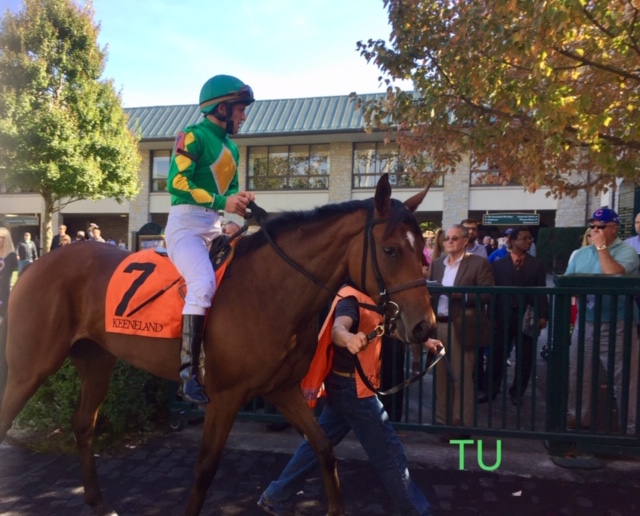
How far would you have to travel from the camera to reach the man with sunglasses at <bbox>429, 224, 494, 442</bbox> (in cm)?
475

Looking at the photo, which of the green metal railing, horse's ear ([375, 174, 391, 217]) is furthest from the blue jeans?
the green metal railing

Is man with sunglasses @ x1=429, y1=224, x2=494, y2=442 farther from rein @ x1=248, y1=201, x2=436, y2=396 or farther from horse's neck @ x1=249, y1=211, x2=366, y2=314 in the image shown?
horse's neck @ x1=249, y1=211, x2=366, y2=314

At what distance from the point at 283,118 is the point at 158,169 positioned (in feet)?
26.2

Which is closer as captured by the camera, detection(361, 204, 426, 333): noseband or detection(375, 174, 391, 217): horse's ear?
detection(361, 204, 426, 333): noseband

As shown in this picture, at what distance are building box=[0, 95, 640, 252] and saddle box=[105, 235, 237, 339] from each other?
2024 cm

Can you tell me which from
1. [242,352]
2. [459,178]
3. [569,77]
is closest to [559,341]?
[242,352]

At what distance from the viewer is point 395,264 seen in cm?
269

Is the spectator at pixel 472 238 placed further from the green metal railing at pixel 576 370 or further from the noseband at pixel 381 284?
the noseband at pixel 381 284

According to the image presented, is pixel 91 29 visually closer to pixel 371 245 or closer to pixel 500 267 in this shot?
pixel 500 267

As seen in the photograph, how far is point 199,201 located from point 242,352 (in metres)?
0.91

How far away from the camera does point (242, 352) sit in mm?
2963

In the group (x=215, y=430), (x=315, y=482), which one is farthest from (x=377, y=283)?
(x=315, y=482)

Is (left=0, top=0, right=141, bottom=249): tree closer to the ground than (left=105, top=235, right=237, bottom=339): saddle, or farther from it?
farther from it

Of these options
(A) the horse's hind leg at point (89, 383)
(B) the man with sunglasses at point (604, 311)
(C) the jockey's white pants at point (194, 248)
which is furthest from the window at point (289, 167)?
(C) the jockey's white pants at point (194, 248)
